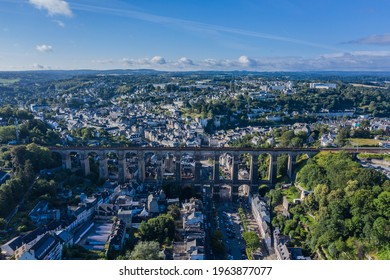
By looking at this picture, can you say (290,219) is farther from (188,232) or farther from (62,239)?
(62,239)

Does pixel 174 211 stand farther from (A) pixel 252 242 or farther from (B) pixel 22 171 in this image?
(B) pixel 22 171

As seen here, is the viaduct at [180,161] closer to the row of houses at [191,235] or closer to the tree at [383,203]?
the row of houses at [191,235]

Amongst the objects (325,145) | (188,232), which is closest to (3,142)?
(188,232)

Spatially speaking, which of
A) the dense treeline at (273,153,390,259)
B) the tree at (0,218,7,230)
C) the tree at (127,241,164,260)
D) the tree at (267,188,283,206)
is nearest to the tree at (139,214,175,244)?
the tree at (127,241,164,260)

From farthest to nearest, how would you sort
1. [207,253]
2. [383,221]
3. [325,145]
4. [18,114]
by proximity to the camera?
[18,114], [325,145], [207,253], [383,221]

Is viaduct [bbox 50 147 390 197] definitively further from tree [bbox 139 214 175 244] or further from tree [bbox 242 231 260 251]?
tree [bbox 139 214 175 244]

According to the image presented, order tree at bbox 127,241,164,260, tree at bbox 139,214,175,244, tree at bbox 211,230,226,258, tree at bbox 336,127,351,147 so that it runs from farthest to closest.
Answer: tree at bbox 336,127,351,147
tree at bbox 211,230,226,258
tree at bbox 139,214,175,244
tree at bbox 127,241,164,260

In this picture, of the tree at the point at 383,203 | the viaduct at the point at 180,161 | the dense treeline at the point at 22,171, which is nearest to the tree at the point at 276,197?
the viaduct at the point at 180,161

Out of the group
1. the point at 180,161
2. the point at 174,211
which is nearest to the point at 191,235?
the point at 174,211

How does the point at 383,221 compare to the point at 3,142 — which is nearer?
the point at 383,221
